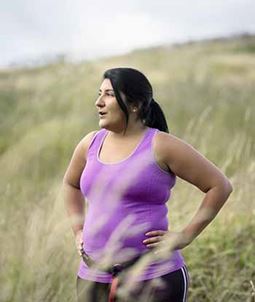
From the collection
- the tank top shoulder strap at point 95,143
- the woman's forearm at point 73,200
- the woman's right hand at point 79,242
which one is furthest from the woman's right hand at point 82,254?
the tank top shoulder strap at point 95,143

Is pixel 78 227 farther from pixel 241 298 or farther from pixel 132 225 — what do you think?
pixel 241 298

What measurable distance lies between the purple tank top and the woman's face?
0.13 m

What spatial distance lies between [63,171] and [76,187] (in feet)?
17.6

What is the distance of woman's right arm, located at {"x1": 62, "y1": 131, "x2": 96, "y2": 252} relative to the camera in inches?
166

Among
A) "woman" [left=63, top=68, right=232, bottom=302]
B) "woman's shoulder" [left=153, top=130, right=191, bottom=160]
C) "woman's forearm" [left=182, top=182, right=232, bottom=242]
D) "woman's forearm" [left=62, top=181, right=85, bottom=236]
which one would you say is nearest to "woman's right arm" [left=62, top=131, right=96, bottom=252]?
"woman's forearm" [left=62, top=181, right=85, bottom=236]

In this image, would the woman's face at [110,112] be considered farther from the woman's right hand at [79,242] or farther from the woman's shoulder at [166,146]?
the woman's right hand at [79,242]

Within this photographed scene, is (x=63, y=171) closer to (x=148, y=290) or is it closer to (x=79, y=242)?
(x=79, y=242)

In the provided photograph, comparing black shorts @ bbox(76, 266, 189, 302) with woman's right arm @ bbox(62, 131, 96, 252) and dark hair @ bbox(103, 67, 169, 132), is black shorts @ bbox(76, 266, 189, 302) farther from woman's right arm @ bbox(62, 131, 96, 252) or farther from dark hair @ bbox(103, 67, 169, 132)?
dark hair @ bbox(103, 67, 169, 132)

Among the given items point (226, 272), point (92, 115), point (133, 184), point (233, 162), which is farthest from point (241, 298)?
point (92, 115)

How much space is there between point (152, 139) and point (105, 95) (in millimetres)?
280

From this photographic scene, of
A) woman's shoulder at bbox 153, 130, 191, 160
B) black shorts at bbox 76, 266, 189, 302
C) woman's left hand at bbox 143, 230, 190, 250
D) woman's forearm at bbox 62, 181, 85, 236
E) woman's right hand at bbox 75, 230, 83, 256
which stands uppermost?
woman's shoulder at bbox 153, 130, 191, 160

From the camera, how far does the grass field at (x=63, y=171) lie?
4.29 m

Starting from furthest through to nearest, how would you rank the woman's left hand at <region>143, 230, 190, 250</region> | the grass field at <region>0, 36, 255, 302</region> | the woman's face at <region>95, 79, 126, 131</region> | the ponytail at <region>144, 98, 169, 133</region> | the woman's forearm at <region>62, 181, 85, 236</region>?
the woman's forearm at <region>62, 181, 85, 236</region> → the grass field at <region>0, 36, 255, 302</region> → the ponytail at <region>144, 98, 169, 133</region> → the woman's face at <region>95, 79, 126, 131</region> → the woman's left hand at <region>143, 230, 190, 250</region>

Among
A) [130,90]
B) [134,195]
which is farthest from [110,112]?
[134,195]
